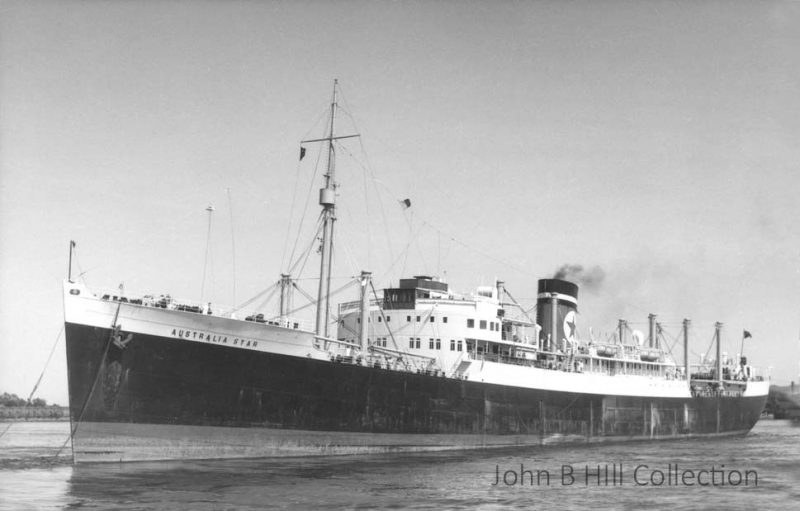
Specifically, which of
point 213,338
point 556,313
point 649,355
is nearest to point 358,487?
point 213,338

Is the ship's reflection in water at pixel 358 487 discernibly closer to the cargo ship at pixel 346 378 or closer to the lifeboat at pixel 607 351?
the cargo ship at pixel 346 378

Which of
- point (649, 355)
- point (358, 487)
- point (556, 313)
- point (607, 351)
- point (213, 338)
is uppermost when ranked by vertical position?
point (556, 313)

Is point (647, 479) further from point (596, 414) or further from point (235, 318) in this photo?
point (596, 414)

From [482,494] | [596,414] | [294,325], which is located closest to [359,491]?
[482,494]

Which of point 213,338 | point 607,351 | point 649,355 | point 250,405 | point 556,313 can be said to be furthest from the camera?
point 649,355

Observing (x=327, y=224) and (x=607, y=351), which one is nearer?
(x=327, y=224)

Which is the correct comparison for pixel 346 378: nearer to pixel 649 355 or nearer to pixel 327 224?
pixel 327 224

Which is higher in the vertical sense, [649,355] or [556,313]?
[556,313]

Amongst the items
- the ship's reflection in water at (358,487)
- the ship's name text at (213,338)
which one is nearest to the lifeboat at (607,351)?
the ship's reflection in water at (358,487)
